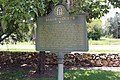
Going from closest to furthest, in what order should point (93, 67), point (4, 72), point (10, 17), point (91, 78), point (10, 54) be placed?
1. point (10, 17)
2. point (91, 78)
3. point (4, 72)
4. point (93, 67)
5. point (10, 54)

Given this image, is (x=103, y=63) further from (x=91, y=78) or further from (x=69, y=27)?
(x=69, y=27)

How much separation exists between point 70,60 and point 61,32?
272 inches

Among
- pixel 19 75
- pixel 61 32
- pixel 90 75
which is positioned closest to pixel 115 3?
pixel 90 75

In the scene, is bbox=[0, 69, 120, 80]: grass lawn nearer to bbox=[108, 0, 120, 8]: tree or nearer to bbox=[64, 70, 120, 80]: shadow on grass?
bbox=[64, 70, 120, 80]: shadow on grass

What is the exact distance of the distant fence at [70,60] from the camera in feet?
41.4

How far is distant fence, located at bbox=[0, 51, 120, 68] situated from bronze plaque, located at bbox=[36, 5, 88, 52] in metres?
6.48

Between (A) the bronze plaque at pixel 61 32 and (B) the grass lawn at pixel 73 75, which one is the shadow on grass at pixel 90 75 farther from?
(A) the bronze plaque at pixel 61 32

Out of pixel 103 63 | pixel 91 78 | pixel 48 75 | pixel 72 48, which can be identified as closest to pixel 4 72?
pixel 48 75

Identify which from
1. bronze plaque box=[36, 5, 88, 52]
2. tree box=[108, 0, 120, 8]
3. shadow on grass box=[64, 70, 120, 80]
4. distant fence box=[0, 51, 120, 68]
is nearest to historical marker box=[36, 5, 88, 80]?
bronze plaque box=[36, 5, 88, 52]

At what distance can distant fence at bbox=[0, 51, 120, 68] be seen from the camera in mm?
12617

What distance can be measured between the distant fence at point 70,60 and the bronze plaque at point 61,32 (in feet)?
21.2

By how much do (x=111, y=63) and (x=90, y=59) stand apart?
3.33ft

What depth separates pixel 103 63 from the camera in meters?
12.6

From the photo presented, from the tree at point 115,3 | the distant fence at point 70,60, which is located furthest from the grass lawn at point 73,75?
the tree at point 115,3
